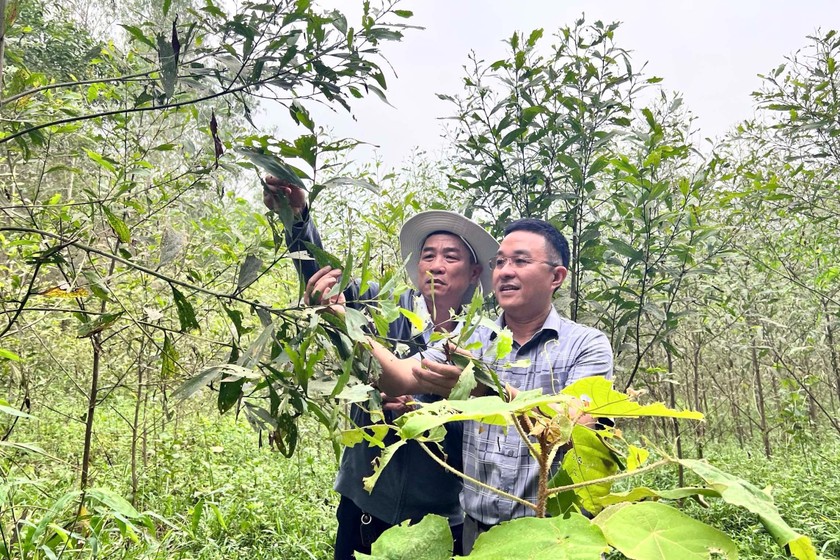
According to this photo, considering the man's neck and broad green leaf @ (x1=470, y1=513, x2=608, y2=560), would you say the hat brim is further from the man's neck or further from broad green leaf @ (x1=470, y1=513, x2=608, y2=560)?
broad green leaf @ (x1=470, y1=513, x2=608, y2=560)

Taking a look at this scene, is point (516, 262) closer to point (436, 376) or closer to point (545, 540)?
point (436, 376)

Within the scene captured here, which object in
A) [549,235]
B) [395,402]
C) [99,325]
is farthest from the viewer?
[549,235]

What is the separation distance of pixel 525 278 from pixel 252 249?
2.60ft

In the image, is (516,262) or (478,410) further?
(516,262)

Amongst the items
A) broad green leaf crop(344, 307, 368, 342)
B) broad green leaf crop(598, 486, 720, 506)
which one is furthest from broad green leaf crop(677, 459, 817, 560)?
broad green leaf crop(344, 307, 368, 342)

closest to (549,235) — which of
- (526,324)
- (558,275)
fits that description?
(558,275)

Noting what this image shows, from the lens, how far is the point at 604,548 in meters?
0.28

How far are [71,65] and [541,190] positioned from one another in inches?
250

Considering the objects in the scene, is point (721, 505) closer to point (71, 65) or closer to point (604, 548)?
point (604, 548)

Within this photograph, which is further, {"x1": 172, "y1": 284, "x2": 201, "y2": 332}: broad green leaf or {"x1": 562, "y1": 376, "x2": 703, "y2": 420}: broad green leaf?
{"x1": 172, "y1": 284, "x2": 201, "y2": 332}: broad green leaf

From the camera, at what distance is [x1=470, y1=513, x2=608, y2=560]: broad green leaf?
287 millimetres

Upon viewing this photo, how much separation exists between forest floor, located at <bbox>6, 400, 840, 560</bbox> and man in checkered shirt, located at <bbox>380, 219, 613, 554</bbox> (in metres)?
1.35

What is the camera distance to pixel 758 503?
0.31 metres

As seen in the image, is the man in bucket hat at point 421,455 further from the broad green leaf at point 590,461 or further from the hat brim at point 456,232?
the broad green leaf at point 590,461
